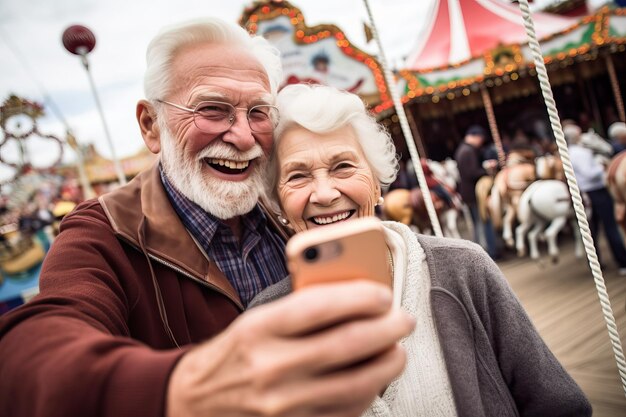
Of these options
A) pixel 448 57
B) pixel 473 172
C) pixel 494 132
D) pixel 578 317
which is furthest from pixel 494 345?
pixel 448 57

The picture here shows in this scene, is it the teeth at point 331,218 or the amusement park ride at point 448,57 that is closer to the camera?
the teeth at point 331,218

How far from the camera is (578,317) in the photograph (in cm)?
366

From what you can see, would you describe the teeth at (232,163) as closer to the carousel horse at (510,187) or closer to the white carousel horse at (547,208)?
the white carousel horse at (547,208)

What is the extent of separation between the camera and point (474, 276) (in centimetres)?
109

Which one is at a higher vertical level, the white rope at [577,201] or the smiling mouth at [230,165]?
the smiling mouth at [230,165]

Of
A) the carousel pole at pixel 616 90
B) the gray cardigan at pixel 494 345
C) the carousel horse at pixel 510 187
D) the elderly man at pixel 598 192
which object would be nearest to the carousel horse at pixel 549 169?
the carousel horse at pixel 510 187

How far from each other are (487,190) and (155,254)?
584cm

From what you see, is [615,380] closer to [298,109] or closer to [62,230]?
[298,109]

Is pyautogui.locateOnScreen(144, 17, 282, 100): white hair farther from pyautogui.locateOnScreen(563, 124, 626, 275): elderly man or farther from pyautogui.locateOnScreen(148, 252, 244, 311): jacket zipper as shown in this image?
pyautogui.locateOnScreen(563, 124, 626, 275): elderly man

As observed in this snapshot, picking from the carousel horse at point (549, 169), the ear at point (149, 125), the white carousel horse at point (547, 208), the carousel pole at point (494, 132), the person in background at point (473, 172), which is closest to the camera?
the ear at point (149, 125)

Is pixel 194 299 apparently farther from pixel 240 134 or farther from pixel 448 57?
pixel 448 57

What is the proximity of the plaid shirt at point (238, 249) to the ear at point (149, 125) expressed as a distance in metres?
0.12

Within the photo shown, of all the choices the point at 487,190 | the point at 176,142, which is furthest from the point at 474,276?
the point at 487,190

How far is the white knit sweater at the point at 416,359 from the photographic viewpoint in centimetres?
98
